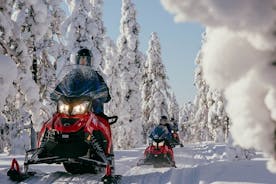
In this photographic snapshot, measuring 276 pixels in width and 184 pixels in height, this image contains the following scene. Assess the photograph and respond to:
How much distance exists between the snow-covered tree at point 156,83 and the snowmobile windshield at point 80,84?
39.4 meters

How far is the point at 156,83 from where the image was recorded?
4959 cm

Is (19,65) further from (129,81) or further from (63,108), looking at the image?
(129,81)

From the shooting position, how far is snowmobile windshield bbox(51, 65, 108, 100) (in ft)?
27.6

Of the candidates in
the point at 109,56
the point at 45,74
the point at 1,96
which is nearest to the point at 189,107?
the point at 109,56

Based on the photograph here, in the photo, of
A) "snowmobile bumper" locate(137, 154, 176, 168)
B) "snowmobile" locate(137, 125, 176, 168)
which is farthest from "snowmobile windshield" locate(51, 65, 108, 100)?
"snowmobile bumper" locate(137, 154, 176, 168)

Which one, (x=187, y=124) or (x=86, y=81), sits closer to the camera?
(x=86, y=81)

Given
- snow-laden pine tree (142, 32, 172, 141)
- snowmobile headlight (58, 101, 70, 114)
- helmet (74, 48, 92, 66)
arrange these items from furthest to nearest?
snow-laden pine tree (142, 32, 172, 141), helmet (74, 48, 92, 66), snowmobile headlight (58, 101, 70, 114)

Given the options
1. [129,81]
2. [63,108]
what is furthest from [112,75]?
[63,108]

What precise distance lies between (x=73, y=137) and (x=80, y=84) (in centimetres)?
107

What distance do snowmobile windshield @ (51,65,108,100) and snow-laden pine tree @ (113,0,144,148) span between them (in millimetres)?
35979

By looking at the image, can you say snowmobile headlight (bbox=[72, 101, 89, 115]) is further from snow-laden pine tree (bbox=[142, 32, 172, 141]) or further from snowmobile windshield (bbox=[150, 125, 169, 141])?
snow-laden pine tree (bbox=[142, 32, 172, 141])

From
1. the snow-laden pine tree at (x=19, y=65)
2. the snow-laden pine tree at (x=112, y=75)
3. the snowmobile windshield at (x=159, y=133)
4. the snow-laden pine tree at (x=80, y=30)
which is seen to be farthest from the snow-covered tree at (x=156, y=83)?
the snowmobile windshield at (x=159, y=133)

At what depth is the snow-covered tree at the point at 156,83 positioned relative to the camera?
160ft

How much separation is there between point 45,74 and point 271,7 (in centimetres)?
2571
